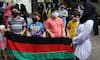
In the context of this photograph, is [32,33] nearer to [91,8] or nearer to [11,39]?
[11,39]

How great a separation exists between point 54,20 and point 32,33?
95 cm

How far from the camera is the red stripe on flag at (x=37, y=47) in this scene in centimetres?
991

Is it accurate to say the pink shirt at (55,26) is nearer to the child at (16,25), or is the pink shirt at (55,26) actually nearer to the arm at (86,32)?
the child at (16,25)

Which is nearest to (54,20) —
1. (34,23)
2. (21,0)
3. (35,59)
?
(34,23)

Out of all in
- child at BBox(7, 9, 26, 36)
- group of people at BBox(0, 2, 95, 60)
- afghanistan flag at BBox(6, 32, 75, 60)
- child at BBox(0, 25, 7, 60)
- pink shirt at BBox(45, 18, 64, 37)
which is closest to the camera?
group of people at BBox(0, 2, 95, 60)

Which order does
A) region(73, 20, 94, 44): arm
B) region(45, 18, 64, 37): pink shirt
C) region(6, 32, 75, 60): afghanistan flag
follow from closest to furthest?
region(73, 20, 94, 44): arm, region(6, 32, 75, 60): afghanistan flag, region(45, 18, 64, 37): pink shirt

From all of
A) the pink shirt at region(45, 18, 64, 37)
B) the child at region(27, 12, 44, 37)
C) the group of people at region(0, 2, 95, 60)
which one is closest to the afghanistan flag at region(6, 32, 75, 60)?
the group of people at region(0, 2, 95, 60)

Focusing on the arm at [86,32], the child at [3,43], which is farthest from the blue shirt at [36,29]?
the arm at [86,32]

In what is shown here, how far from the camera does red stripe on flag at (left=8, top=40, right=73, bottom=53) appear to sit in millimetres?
9906

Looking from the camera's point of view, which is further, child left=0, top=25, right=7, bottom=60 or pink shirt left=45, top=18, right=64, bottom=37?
pink shirt left=45, top=18, right=64, bottom=37

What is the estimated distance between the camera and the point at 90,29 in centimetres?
880

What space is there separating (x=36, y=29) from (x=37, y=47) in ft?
1.89

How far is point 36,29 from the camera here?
10.3 meters

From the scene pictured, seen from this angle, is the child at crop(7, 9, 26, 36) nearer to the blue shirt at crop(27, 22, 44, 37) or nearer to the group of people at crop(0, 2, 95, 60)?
the group of people at crop(0, 2, 95, 60)
